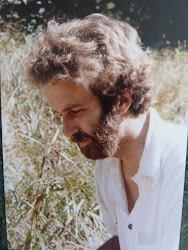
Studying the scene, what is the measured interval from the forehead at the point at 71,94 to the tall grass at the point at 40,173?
0.10 meters

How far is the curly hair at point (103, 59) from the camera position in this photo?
6.24 ft

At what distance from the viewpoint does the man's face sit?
6.42ft

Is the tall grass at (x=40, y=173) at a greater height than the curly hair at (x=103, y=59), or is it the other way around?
the curly hair at (x=103, y=59)

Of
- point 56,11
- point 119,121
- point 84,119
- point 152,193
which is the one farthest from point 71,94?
point 152,193

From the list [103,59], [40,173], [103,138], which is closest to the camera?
[103,59]

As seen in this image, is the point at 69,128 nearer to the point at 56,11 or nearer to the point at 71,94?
the point at 71,94

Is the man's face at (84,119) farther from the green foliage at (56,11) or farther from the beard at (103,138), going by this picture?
the green foliage at (56,11)

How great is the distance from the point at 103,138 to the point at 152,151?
22cm

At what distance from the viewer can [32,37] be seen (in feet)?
6.66

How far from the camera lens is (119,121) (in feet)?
6.48

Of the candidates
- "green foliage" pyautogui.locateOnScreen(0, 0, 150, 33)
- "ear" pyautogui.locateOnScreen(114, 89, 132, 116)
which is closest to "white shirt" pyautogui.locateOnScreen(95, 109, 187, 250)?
"ear" pyautogui.locateOnScreen(114, 89, 132, 116)

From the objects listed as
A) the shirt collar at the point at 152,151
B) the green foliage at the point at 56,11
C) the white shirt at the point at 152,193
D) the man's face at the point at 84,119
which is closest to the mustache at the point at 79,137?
the man's face at the point at 84,119

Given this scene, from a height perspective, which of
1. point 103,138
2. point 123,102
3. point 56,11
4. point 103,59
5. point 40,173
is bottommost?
point 40,173

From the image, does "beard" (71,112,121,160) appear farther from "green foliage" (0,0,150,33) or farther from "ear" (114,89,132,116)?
"green foliage" (0,0,150,33)
